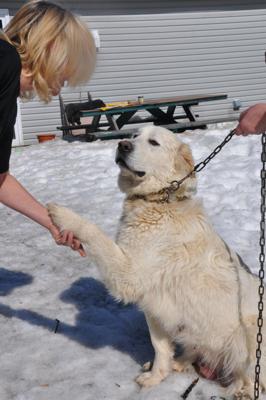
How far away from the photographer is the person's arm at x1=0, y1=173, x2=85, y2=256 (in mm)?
2881

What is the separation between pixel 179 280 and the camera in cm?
283

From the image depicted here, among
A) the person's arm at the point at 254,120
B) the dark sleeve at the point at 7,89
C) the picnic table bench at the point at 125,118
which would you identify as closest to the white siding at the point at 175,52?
the picnic table bench at the point at 125,118

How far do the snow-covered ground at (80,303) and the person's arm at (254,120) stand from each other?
1.49m

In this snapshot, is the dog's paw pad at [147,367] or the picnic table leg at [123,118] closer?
the dog's paw pad at [147,367]

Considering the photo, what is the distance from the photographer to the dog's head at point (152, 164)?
3.08m

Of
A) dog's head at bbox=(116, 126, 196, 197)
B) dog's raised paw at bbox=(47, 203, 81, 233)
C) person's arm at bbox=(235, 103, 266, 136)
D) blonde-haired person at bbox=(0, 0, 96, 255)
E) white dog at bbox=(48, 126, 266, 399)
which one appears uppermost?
blonde-haired person at bbox=(0, 0, 96, 255)

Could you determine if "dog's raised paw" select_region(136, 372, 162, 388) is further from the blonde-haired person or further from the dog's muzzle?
the blonde-haired person

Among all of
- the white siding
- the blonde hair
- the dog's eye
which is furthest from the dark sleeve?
the white siding

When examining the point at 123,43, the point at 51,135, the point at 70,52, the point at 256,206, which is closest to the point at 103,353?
the point at 70,52

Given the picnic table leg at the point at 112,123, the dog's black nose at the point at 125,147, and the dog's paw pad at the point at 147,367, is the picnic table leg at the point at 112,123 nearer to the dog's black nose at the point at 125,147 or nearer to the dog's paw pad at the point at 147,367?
the dog's black nose at the point at 125,147

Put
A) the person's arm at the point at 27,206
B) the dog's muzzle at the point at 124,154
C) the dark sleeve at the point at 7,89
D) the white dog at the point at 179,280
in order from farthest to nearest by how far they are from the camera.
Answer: the dog's muzzle at the point at 124,154, the person's arm at the point at 27,206, the white dog at the point at 179,280, the dark sleeve at the point at 7,89

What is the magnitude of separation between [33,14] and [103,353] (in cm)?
205

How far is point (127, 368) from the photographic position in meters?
Answer: 3.12

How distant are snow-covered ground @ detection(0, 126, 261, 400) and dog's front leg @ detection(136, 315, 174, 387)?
6 cm
